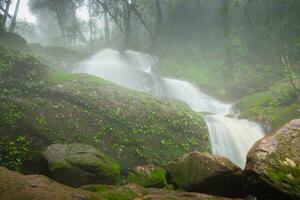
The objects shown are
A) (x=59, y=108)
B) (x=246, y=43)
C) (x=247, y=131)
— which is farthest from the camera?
(x=246, y=43)

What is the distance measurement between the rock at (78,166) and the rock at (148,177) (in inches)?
23.1

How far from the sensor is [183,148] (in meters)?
11.4

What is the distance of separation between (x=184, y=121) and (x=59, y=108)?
18.2ft

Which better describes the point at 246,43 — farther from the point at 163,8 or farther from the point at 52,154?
the point at 52,154

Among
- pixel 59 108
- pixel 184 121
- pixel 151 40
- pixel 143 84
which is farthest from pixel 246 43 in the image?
pixel 59 108

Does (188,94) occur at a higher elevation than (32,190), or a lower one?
higher

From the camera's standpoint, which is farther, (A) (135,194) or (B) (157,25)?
(B) (157,25)

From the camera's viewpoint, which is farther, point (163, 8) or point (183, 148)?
point (163, 8)

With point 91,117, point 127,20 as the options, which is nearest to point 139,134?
point 91,117

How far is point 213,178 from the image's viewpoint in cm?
804

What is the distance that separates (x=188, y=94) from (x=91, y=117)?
12.1 meters

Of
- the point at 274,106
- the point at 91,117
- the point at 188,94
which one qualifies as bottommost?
the point at 91,117

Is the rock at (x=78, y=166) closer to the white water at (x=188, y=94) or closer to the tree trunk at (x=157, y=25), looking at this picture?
the white water at (x=188, y=94)

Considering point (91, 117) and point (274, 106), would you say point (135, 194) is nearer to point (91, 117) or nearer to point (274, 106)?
point (91, 117)
